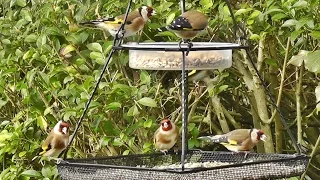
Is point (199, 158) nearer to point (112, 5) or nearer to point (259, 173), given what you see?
point (259, 173)

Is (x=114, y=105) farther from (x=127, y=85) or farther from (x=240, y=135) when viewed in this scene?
(x=240, y=135)

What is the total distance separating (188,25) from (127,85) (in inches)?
39.8

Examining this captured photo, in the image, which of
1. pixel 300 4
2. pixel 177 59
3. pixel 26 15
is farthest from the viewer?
pixel 26 15

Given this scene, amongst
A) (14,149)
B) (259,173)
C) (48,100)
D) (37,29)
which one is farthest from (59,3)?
(259,173)

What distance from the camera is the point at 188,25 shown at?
2.43 meters

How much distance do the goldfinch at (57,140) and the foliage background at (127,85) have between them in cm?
7

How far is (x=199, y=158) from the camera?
2730 mm

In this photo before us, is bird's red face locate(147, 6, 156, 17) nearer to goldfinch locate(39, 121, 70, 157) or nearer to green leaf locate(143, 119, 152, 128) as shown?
green leaf locate(143, 119, 152, 128)

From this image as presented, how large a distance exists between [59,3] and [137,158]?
4.00 ft

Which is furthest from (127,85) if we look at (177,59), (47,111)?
(177,59)

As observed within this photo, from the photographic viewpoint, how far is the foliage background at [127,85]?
3225 mm

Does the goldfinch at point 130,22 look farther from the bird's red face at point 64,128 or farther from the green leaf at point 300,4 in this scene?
the green leaf at point 300,4

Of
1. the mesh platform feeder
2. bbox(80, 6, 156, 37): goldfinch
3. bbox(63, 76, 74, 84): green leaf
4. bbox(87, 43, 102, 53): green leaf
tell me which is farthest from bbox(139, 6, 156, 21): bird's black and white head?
the mesh platform feeder

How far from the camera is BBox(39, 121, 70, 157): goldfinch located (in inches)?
123
